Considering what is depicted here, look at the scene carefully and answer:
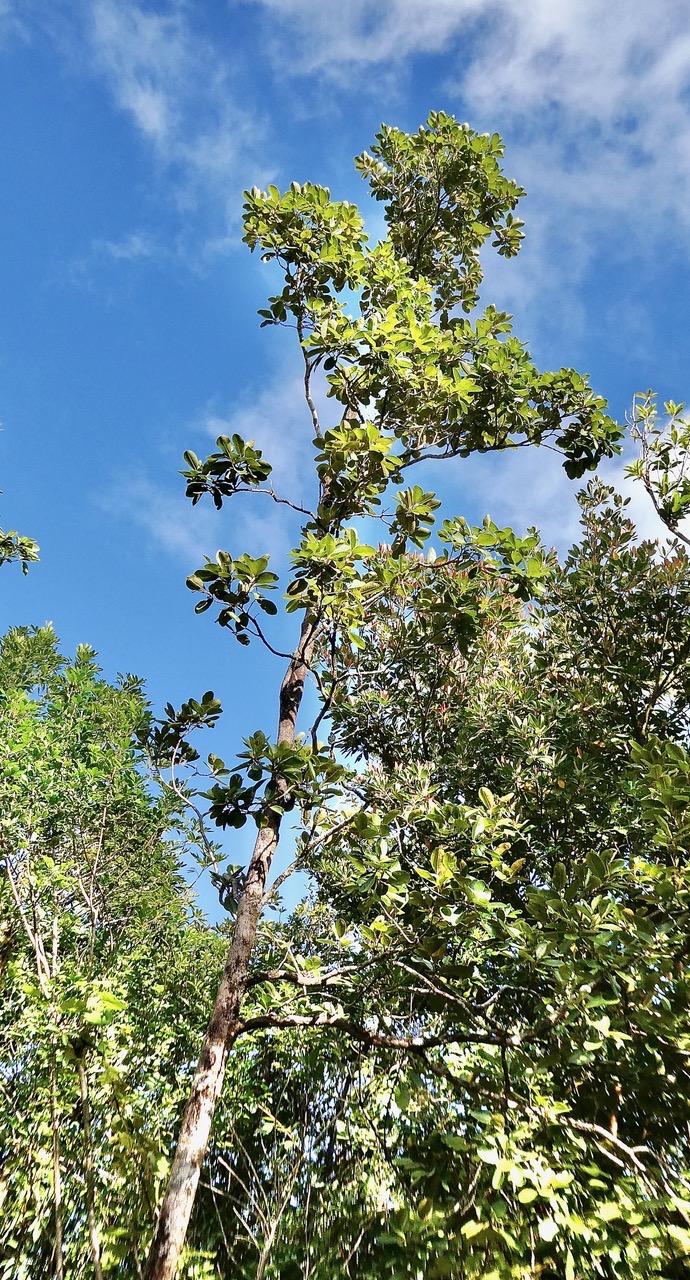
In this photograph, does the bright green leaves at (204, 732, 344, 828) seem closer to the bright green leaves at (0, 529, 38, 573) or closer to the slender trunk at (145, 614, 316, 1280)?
the slender trunk at (145, 614, 316, 1280)

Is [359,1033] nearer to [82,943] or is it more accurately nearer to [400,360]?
[400,360]

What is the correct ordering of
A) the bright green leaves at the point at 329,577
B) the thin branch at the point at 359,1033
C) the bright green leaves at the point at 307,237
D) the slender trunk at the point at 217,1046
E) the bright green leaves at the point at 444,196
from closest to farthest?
the slender trunk at the point at 217,1046
the thin branch at the point at 359,1033
the bright green leaves at the point at 329,577
the bright green leaves at the point at 307,237
the bright green leaves at the point at 444,196

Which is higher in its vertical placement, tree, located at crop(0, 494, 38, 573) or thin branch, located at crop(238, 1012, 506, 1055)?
tree, located at crop(0, 494, 38, 573)

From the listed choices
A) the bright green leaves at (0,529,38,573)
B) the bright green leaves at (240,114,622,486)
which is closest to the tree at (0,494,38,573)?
the bright green leaves at (0,529,38,573)

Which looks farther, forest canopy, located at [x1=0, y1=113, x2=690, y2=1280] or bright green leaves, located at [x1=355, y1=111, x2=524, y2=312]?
bright green leaves, located at [x1=355, y1=111, x2=524, y2=312]

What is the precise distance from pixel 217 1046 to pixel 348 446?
10.6 feet

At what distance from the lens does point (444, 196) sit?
6.52 meters

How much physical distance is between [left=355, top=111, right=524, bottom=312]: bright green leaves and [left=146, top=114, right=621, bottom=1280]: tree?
0.02 m

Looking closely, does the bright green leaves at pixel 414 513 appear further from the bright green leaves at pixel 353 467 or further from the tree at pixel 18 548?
the tree at pixel 18 548

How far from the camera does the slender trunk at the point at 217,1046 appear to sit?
2.72 m

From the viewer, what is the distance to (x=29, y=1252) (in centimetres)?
623

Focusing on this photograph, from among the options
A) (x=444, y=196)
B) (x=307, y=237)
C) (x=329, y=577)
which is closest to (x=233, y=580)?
(x=329, y=577)

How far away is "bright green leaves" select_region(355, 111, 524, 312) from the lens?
246 inches

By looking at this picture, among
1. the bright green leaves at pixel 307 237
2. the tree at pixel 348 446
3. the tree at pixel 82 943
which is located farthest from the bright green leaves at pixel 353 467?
the tree at pixel 82 943
